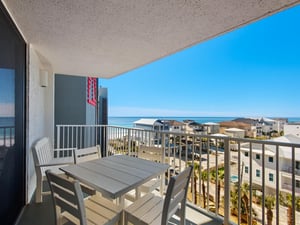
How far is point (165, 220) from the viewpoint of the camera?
118 cm

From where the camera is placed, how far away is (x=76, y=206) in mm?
1177

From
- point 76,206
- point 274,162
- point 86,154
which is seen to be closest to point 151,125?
point 86,154

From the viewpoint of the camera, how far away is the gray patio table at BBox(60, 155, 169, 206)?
135 cm

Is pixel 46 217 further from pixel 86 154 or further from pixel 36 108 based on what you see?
pixel 36 108

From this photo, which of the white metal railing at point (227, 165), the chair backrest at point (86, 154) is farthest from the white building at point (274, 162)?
the chair backrest at point (86, 154)

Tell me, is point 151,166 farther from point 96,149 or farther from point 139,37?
point 139,37

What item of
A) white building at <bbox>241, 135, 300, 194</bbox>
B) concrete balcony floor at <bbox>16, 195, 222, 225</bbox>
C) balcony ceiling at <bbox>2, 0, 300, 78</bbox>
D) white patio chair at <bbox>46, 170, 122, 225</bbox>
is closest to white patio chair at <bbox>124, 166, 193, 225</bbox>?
white patio chair at <bbox>46, 170, 122, 225</bbox>

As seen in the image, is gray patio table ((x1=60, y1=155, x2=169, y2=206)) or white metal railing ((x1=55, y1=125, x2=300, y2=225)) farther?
white metal railing ((x1=55, y1=125, x2=300, y2=225))

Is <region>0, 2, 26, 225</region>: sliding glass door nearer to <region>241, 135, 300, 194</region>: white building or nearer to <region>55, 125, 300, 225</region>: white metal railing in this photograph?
<region>55, 125, 300, 225</region>: white metal railing

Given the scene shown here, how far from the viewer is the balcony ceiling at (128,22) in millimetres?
1525

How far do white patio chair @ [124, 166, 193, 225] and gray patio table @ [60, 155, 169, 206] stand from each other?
21 centimetres

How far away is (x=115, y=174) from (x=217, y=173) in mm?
1318

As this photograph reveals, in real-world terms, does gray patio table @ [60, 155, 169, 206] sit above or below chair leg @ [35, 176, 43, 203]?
above

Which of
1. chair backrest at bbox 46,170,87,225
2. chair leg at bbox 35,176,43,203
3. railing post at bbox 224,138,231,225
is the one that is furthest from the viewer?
chair leg at bbox 35,176,43,203
